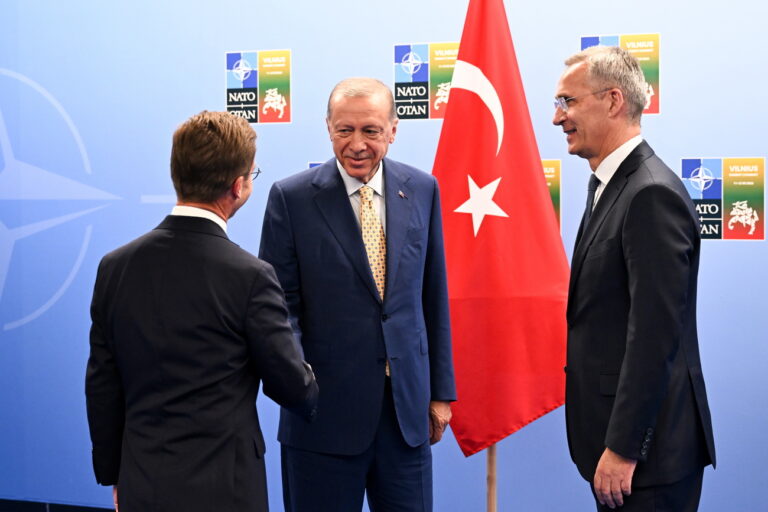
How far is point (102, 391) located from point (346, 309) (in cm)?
70

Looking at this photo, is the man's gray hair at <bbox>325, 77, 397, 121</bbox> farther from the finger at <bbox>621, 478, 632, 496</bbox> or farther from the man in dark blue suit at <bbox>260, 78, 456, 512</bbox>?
the finger at <bbox>621, 478, 632, 496</bbox>

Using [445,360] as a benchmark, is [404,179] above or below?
above

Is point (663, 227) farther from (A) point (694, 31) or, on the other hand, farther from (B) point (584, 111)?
(A) point (694, 31)

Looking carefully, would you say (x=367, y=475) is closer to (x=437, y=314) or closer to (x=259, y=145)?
(x=437, y=314)

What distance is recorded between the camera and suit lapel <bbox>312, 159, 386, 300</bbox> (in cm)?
223

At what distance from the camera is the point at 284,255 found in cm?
225

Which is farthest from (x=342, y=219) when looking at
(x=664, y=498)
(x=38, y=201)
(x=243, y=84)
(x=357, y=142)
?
(x=38, y=201)

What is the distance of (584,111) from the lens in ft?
6.82

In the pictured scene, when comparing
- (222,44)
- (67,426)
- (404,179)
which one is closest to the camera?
(404,179)

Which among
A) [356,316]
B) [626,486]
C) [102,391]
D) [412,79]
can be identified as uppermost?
[412,79]

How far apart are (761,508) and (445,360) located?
1664 millimetres

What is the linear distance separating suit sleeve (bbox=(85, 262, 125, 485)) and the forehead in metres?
0.81

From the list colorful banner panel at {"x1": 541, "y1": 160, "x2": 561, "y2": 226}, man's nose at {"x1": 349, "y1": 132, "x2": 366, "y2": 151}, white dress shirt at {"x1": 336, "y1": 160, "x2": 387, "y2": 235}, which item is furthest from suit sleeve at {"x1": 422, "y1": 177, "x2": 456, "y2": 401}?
colorful banner panel at {"x1": 541, "y1": 160, "x2": 561, "y2": 226}

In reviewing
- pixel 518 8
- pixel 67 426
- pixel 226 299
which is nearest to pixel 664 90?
pixel 518 8
